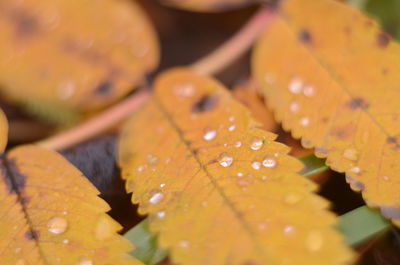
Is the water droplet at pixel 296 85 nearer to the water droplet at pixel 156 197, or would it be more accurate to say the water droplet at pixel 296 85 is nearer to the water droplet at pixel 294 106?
the water droplet at pixel 294 106

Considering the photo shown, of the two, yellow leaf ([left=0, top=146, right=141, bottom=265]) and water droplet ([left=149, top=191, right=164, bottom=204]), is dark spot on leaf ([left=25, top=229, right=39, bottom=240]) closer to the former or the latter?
yellow leaf ([left=0, top=146, right=141, bottom=265])

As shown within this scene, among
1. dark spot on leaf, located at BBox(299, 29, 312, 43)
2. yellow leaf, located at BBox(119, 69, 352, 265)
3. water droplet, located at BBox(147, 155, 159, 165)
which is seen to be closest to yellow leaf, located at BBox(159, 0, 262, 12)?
dark spot on leaf, located at BBox(299, 29, 312, 43)

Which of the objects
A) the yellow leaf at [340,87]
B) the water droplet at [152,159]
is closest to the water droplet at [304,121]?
the yellow leaf at [340,87]

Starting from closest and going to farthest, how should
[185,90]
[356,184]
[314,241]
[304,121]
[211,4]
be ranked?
[314,241] → [356,184] → [304,121] → [185,90] → [211,4]

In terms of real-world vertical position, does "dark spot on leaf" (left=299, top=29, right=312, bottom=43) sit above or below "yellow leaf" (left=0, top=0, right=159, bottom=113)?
above

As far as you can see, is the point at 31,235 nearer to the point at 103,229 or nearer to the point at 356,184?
the point at 103,229

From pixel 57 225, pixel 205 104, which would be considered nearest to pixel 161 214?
pixel 57 225

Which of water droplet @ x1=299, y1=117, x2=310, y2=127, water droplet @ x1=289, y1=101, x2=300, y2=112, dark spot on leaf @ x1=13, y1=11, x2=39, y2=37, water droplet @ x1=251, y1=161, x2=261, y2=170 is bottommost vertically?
water droplet @ x1=299, y1=117, x2=310, y2=127
